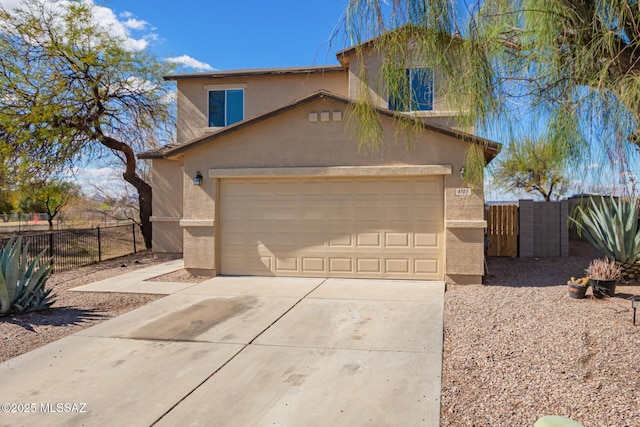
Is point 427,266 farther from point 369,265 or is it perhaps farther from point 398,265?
point 369,265

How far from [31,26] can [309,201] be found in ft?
40.4

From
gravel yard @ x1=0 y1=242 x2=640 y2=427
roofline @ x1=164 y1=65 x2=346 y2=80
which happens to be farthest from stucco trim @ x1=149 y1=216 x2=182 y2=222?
roofline @ x1=164 y1=65 x2=346 y2=80

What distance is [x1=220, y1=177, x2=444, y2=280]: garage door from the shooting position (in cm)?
1002

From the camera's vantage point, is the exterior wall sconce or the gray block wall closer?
the exterior wall sconce

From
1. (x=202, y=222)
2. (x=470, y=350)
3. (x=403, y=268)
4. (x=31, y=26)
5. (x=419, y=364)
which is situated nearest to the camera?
(x=419, y=364)

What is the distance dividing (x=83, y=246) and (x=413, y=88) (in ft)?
50.8

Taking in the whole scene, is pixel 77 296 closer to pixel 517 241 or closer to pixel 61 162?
pixel 61 162

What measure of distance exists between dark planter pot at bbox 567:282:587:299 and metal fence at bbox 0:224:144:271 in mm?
12921

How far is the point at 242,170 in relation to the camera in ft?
35.0

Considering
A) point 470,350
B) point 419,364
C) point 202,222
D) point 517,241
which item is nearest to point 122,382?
point 419,364

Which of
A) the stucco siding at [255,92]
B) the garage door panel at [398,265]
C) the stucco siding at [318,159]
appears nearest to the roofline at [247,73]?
the stucco siding at [255,92]

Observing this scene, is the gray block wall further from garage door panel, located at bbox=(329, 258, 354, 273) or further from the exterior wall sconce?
the exterior wall sconce

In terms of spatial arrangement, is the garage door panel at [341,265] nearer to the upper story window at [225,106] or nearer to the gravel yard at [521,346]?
the gravel yard at [521,346]

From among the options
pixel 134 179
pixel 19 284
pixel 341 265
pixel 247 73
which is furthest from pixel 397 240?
pixel 134 179
